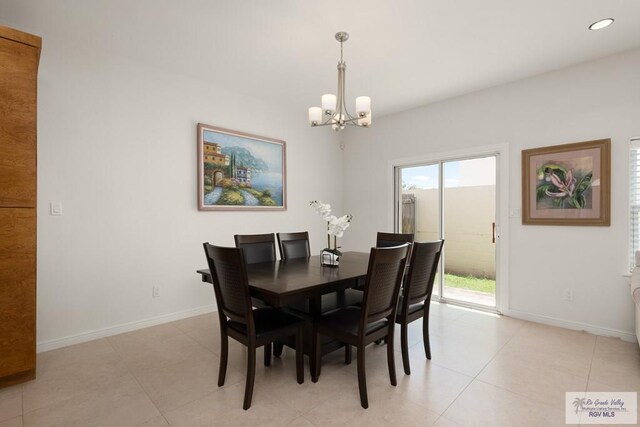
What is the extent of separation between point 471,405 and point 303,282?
1277mm

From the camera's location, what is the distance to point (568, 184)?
3.24 m

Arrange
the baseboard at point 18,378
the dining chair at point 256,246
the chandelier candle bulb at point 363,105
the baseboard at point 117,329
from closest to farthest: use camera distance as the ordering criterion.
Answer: the baseboard at point 18,378 < the chandelier candle bulb at point 363,105 < the baseboard at point 117,329 < the dining chair at point 256,246

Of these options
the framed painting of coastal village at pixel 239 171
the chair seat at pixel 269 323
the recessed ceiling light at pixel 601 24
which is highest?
the recessed ceiling light at pixel 601 24

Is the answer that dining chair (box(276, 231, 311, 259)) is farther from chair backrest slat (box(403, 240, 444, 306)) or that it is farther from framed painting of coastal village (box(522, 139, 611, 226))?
framed painting of coastal village (box(522, 139, 611, 226))

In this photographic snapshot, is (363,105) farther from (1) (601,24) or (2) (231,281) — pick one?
(1) (601,24)

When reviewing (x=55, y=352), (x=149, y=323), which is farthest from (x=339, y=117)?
(x=55, y=352)

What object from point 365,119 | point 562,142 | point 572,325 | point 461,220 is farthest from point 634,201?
point 365,119

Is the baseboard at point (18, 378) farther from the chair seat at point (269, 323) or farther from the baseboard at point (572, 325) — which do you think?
the baseboard at point (572, 325)

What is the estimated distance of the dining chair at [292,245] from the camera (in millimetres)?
3136

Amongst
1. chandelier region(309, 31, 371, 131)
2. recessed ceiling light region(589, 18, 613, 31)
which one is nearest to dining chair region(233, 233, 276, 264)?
chandelier region(309, 31, 371, 131)

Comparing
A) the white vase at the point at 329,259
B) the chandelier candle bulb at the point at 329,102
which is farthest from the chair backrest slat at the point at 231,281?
the chandelier candle bulb at the point at 329,102

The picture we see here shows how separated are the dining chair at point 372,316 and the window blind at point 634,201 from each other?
2495 millimetres

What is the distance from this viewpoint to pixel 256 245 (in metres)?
2.97

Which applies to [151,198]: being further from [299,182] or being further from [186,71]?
[299,182]
